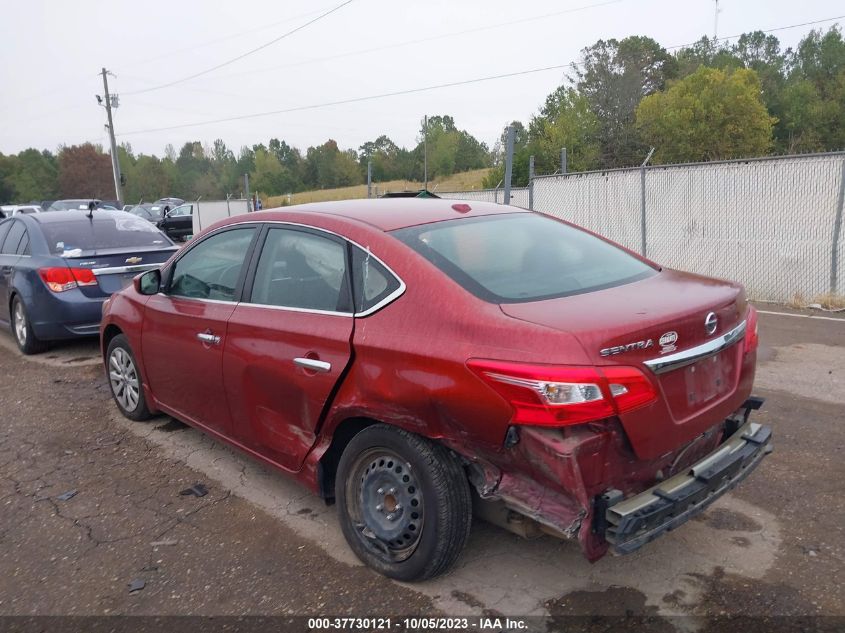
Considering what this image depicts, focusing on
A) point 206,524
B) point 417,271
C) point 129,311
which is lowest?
point 206,524

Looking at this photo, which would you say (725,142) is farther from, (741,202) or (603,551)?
(603,551)

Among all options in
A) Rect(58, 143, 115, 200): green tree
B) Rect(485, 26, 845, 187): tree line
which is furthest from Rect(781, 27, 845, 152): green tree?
Rect(58, 143, 115, 200): green tree

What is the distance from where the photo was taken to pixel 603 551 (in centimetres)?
247

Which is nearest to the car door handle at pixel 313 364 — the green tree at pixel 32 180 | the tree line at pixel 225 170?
the tree line at pixel 225 170

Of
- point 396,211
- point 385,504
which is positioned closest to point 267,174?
point 396,211

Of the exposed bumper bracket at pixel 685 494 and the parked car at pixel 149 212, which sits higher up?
the parked car at pixel 149 212

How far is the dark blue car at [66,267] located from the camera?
6.82 meters

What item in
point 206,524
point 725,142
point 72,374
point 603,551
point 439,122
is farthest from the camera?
point 439,122

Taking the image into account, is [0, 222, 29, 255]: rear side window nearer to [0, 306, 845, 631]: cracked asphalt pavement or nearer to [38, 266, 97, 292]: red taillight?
[38, 266, 97, 292]: red taillight

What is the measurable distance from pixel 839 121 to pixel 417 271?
62.4m

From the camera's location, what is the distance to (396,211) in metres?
3.50

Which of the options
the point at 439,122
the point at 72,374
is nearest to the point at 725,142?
the point at 439,122

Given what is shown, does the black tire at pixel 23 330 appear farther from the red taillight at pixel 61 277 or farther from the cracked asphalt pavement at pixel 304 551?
the cracked asphalt pavement at pixel 304 551

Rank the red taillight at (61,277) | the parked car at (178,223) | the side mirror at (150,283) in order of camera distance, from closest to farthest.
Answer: the side mirror at (150,283) < the red taillight at (61,277) < the parked car at (178,223)
